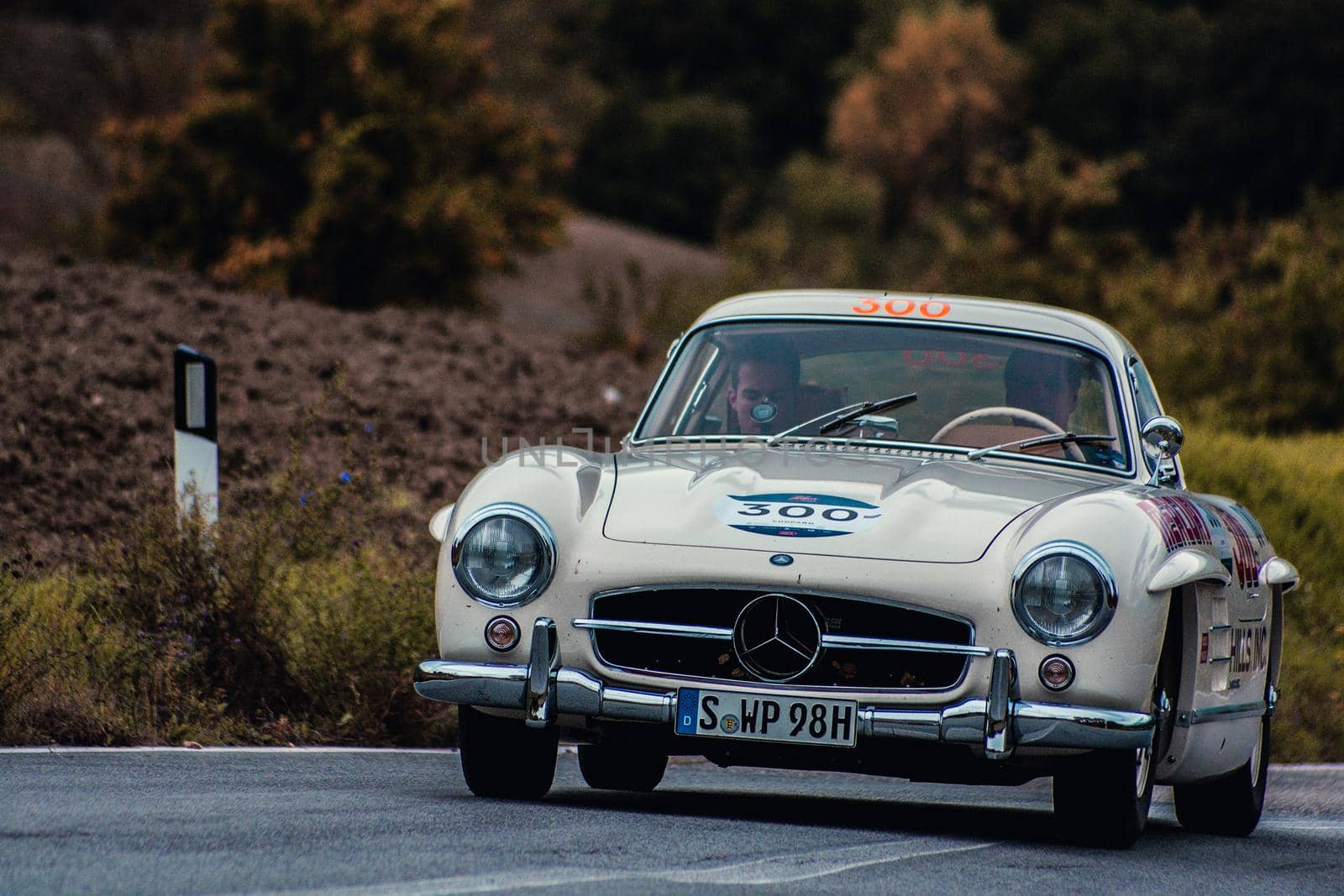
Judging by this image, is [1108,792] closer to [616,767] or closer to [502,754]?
[502,754]

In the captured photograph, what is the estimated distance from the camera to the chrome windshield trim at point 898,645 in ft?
18.1

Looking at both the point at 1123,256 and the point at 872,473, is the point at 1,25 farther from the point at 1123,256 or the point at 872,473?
the point at 872,473

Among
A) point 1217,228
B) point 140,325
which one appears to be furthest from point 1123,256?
point 140,325

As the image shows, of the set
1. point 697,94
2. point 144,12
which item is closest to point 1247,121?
point 144,12

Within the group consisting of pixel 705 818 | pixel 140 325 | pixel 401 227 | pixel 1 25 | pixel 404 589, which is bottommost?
pixel 705 818

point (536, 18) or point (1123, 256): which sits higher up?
point (536, 18)

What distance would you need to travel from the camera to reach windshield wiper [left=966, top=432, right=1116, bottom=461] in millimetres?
6738

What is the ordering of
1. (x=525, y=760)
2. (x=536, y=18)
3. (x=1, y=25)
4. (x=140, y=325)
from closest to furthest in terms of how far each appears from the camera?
(x=525, y=760), (x=140, y=325), (x=1, y=25), (x=536, y=18)

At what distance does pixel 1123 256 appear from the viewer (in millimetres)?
24953

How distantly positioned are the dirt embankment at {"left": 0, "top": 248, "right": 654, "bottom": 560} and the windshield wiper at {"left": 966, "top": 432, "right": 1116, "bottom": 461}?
449 centimetres

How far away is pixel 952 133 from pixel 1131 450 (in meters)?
61.0

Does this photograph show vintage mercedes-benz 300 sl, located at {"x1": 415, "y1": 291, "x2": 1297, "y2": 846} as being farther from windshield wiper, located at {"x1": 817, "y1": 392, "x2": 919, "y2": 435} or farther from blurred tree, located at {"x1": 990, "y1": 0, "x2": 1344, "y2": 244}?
blurred tree, located at {"x1": 990, "y1": 0, "x2": 1344, "y2": 244}

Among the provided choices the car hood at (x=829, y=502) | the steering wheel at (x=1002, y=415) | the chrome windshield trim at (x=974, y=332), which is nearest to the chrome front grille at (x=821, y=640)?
the car hood at (x=829, y=502)

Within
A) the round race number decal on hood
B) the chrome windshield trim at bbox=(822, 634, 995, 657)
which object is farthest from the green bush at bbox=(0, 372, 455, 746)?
the chrome windshield trim at bbox=(822, 634, 995, 657)
